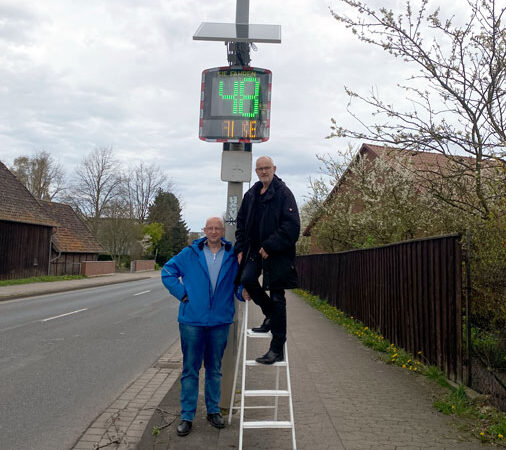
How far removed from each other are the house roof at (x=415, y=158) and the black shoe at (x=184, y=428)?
456 cm

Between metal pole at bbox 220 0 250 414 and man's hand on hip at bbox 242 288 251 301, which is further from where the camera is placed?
metal pole at bbox 220 0 250 414

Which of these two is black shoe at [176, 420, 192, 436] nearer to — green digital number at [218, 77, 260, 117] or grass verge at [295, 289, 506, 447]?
grass verge at [295, 289, 506, 447]

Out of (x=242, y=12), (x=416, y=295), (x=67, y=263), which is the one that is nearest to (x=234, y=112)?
(x=242, y=12)

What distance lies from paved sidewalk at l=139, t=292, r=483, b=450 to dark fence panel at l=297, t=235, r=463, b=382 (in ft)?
1.79

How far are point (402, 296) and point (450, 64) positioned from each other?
356cm

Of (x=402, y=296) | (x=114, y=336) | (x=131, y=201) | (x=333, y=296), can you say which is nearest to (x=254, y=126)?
(x=402, y=296)

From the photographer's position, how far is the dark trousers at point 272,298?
425 centimetres

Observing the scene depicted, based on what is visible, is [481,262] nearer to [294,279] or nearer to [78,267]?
[294,279]

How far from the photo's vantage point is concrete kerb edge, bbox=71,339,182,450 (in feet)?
13.8

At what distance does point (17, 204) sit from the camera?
96.8 feet

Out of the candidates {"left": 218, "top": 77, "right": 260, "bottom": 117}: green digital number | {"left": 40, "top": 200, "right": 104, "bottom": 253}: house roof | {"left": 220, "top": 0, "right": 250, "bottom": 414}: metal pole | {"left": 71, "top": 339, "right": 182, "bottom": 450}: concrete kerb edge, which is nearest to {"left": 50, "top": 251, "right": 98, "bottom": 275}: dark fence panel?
{"left": 40, "top": 200, "right": 104, "bottom": 253}: house roof

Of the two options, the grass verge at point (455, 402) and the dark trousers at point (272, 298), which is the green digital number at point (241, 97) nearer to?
the dark trousers at point (272, 298)

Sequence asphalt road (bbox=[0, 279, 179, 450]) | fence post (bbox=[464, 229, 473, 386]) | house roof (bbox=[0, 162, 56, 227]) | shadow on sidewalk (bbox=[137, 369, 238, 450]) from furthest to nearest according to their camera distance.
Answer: house roof (bbox=[0, 162, 56, 227]) < fence post (bbox=[464, 229, 473, 386]) < asphalt road (bbox=[0, 279, 179, 450]) < shadow on sidewalk (bbox=[137, 369, 238, 450])

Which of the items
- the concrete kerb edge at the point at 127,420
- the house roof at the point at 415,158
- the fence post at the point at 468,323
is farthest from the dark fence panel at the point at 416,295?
the concrete kerb edge at the point at 127,420
